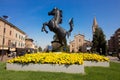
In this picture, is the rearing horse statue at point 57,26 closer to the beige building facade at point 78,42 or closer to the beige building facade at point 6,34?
the beige building facade at point 6,34

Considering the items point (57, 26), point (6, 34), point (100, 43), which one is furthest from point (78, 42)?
point (57, 26)

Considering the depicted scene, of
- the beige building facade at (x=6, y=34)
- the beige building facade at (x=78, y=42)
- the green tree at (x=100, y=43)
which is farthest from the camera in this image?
the beige building facade at (x=78, y=42)

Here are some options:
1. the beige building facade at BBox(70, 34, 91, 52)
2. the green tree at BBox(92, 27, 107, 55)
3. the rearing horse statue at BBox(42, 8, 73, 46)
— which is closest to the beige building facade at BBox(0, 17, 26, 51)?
the rearing horse statue at BBox(42, 8, 73, 46)

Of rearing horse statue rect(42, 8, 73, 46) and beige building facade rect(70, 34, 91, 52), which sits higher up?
beige building facade rect(70, 34, 91, 52)

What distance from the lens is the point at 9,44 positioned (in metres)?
47.8

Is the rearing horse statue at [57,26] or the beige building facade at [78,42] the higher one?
the beige building facade at [78,42]

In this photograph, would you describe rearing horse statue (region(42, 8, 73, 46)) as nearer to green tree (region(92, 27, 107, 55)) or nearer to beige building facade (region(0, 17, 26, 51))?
beige building facade (region(0, 17, 26, 51))

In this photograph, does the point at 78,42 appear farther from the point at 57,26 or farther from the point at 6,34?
the point at 57,26

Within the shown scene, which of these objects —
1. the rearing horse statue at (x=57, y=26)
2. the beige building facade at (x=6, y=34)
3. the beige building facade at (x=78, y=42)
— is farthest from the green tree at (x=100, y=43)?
the rearing horse statue at (x=57, y=26)

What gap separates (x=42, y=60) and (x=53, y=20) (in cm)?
516

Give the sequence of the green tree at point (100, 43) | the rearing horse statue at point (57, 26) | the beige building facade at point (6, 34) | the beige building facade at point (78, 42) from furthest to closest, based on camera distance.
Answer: the beige building facade at point (78, 42), the green tree at point (100, 43), the beige building facade at point (6, 34), the rearing horse statue at point (57, 26)

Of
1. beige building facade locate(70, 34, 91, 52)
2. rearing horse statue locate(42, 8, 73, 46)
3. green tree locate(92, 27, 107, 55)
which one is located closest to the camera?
rearing horse statue locate(42, 8, 73, 46)

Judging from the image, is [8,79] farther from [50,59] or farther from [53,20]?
[53,20]

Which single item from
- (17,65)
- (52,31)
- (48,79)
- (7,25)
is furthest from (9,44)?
(48,79)
